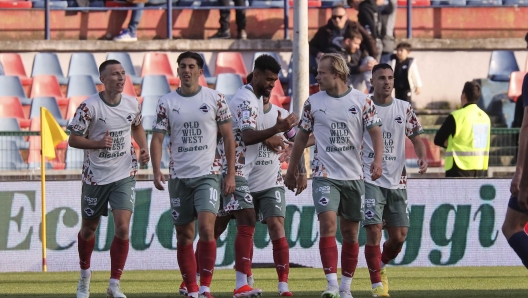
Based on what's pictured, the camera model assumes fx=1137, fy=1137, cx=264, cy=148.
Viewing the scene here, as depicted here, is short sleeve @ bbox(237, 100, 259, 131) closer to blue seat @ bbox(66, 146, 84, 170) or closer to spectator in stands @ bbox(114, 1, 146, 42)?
blue seat @ bbox(66, 146, 84, 170)

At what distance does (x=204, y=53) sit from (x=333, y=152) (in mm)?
13122

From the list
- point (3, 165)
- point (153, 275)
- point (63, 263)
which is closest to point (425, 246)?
point (153, 275)

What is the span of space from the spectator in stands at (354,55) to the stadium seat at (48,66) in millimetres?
5047

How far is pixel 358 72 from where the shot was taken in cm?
2025

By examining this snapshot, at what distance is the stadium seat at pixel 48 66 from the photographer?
21.3 metres

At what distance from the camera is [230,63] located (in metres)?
22.0

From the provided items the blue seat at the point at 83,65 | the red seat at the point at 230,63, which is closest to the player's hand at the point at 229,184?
the blue seat at the point at 83,65

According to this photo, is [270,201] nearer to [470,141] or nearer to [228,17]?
[470,141]

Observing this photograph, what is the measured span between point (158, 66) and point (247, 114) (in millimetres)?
11954

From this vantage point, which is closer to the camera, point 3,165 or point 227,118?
point 227,118

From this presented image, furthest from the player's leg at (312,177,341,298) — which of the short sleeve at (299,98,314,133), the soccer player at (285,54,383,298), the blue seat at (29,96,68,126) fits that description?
the blue seat at (29,96,68,126)

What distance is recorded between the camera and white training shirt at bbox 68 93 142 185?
33.9ft

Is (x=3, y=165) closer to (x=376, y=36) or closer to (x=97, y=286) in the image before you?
(x=97, y=286)

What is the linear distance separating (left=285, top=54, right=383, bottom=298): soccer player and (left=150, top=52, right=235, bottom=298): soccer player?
0.68m
